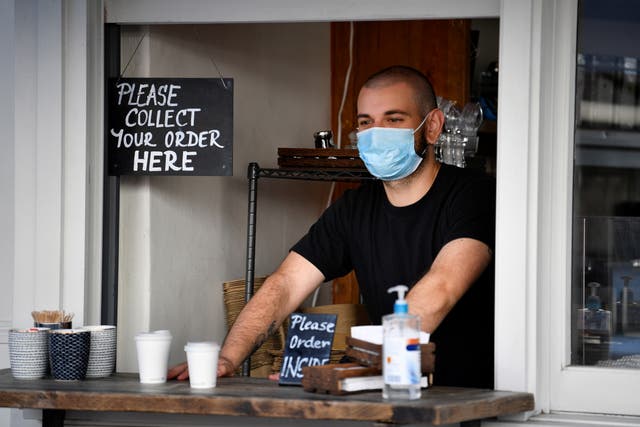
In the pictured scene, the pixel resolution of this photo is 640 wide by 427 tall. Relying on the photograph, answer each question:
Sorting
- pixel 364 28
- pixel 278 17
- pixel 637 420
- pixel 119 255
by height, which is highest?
pixel 364 28

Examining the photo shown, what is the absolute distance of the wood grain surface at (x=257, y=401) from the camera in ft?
6.63

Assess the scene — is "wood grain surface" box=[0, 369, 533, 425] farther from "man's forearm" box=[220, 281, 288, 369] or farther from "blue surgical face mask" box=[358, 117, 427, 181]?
"blue surgical face mask" box=[358, 117, 427, 181]

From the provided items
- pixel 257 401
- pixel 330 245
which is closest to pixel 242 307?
pixel 330 245

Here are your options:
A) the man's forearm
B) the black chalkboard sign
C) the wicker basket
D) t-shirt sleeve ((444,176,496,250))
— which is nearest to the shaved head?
t-shirt sleeve ((444,176,496,250))

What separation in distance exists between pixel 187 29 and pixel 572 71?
4.82ft

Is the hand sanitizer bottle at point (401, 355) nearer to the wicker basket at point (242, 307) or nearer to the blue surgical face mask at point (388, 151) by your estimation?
the blue surgical face mask at point (388, 151)

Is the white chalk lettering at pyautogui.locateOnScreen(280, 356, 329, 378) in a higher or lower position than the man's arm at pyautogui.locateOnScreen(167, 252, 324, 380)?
lower

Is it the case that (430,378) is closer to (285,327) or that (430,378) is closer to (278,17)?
(278,17)

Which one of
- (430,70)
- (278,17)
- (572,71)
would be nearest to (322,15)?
(278,17)

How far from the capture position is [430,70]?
472 centimetres

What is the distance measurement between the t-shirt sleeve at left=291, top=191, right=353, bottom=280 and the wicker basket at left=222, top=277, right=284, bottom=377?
0.82m

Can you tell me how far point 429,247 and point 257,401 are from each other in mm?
865

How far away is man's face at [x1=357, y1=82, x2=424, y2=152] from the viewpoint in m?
2.88

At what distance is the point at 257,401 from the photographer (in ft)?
6.99
